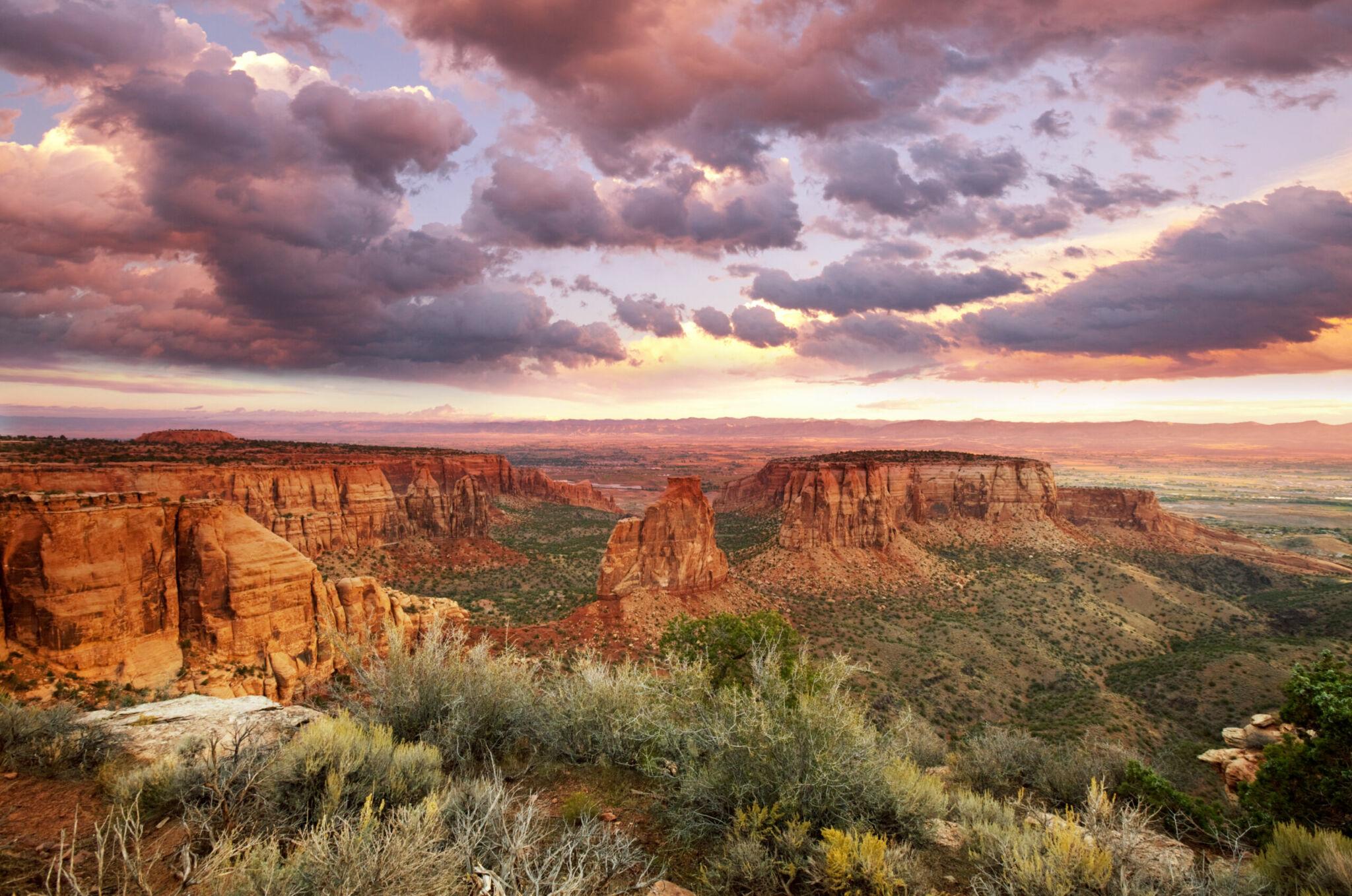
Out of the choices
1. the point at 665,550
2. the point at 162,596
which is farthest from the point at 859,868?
the point at 665,550

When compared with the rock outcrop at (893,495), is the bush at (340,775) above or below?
above

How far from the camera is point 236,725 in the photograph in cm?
893

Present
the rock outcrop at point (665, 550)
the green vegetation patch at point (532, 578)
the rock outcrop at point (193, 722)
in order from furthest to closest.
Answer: the green vegetation patch at point (532, 578) → the rock outcrop at point (665, 550) → the rock outcrop at point (193, 722)

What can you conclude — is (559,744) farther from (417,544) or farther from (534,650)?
(417,544)

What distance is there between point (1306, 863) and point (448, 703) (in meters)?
13.3

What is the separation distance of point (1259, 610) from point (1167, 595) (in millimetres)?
6823

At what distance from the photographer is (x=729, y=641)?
20.1 m

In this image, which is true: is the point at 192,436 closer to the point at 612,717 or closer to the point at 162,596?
the point at 162,596

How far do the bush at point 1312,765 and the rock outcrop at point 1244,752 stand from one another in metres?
2.80

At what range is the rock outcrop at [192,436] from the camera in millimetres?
62469

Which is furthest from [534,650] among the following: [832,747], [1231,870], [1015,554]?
[1015,554]

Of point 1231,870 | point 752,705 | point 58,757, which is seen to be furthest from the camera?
point 752,705

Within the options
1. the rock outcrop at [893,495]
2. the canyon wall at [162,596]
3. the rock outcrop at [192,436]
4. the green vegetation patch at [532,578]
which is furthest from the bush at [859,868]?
the rock outcrop at [192,436]

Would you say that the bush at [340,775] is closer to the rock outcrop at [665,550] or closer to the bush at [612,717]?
the bush at [612,717]
